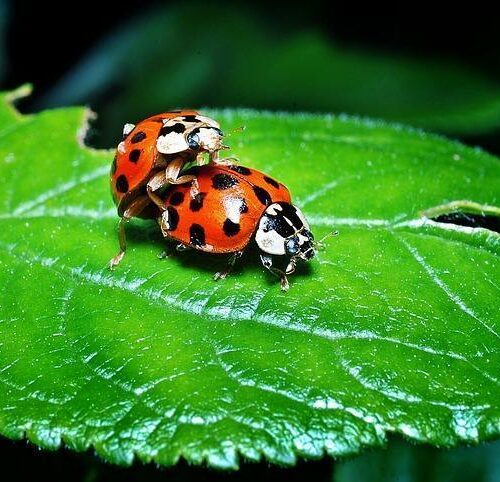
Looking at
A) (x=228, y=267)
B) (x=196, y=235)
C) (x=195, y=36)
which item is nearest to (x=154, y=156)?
(x=196, y=235)

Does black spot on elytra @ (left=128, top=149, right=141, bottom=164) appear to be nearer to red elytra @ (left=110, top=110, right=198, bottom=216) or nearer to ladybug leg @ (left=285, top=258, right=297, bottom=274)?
red elytra @ (left=110, top=110, right=198, bottom=216)

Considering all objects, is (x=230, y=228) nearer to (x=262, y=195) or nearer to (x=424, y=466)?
(x=262, y=195)

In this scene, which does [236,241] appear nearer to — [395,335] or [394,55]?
[395,335]

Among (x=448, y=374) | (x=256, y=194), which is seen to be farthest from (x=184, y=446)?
(x=256, y=194)

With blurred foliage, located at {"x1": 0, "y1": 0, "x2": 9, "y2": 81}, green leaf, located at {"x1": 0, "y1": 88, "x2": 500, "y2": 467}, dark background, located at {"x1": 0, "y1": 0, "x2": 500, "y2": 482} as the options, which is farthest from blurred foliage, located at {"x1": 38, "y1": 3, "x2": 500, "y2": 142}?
green leaf, located at {"x1": 0, "y1": 88, "x2": 500, "y2": 467}

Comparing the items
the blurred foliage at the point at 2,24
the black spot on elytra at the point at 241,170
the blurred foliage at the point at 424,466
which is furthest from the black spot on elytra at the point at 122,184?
the blurred foliage at the point at 2,24

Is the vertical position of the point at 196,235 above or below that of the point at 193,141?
below

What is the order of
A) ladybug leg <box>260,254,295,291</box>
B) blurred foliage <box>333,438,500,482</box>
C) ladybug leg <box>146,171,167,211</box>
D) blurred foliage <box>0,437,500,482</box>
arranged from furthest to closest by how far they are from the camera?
blurred foliage <box>333,438,500,482</box>
blurred foliage <box>0,437,500,482</box>
ladybug leg <box>146,171,167,211</box>
ladybug leg <box>260,254,295,291</box>
